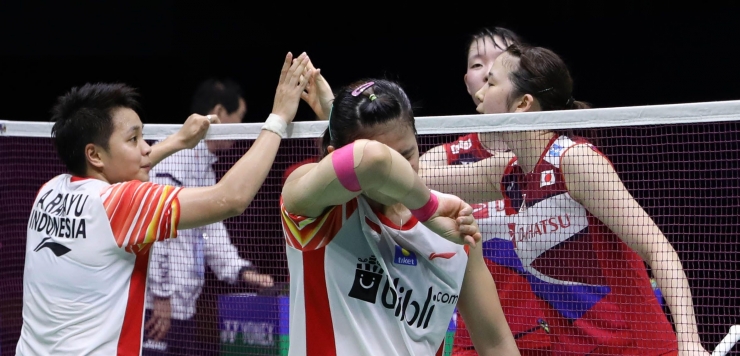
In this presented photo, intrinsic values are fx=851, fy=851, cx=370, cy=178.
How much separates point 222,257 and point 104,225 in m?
1.35

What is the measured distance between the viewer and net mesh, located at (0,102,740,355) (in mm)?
2557

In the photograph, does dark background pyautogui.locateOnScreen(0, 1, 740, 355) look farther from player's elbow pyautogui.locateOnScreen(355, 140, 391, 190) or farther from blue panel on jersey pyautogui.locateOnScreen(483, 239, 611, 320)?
player's elbow pyautogui.locateOnScreen(355, 140, 391, 190)

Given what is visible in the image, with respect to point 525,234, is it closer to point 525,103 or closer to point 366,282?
point 525,103

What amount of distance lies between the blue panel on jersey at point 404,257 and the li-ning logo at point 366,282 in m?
0.05

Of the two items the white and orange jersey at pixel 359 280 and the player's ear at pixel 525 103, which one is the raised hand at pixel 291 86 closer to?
the player's ear at pixel 525 103

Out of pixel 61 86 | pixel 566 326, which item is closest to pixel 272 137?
pixel 566 326

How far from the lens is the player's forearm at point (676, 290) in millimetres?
2398

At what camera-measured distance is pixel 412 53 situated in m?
6.07

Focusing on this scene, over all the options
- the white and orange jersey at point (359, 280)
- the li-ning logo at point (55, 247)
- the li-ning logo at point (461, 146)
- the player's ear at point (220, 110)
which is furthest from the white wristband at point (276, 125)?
the player's ear at point (220, 110)

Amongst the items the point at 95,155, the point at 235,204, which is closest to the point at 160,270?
the point at 95,155

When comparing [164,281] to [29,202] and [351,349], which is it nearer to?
[29,202]

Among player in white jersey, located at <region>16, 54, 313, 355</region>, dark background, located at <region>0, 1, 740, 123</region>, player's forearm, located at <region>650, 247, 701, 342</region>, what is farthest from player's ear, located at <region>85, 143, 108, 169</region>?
dark background, located at <region>0, 1, 740, 123</region>

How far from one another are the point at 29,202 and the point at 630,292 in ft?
8.73

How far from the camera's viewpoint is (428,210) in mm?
1781
